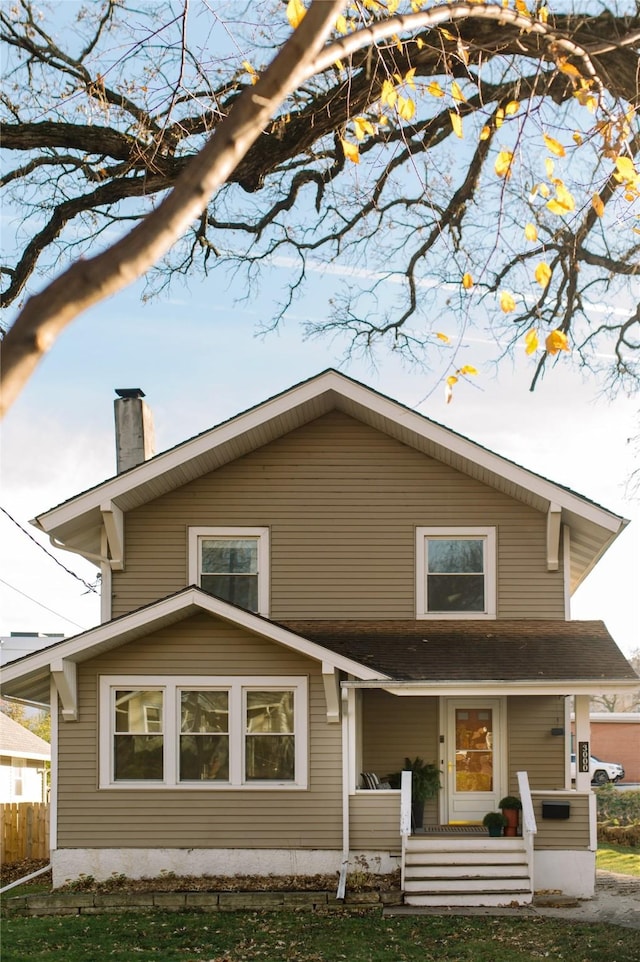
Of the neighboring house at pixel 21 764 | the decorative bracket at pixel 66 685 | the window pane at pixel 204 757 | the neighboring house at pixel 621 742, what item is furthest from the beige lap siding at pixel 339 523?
the neighboring house at pixel 621 742

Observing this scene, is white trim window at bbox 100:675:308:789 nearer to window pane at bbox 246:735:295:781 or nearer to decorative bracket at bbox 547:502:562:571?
window pane at bbox 246:735:295:781

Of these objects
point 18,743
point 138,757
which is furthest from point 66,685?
point 18,743

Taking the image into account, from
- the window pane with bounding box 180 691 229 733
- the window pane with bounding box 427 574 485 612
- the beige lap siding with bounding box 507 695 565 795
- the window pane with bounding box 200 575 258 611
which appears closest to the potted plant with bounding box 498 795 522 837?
the beige lap siding with bounding box 507 695 565 795

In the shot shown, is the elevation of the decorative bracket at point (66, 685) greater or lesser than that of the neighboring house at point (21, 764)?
greater

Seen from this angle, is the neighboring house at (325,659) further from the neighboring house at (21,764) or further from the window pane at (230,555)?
the neighboring house at (21,764)

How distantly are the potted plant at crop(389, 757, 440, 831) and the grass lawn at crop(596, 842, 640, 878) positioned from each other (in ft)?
→ 15.1

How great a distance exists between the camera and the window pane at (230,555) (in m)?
16.5

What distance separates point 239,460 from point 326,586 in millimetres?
2331

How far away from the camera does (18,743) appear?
31.4 metres

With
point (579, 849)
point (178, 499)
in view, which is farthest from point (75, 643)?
point (579, 849)

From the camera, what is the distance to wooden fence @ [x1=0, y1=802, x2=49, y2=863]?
1984 centimetres

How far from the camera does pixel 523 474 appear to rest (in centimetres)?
1581

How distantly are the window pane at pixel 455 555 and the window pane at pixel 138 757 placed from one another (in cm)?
481

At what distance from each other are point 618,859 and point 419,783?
734cm
